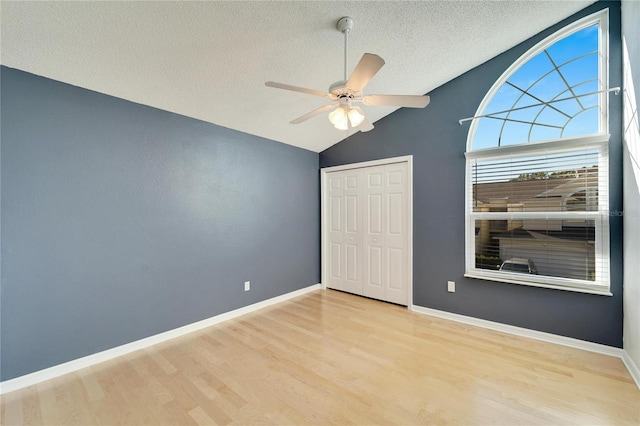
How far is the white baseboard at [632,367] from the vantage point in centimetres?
199

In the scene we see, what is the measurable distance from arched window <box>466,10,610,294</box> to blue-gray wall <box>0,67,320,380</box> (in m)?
2.93

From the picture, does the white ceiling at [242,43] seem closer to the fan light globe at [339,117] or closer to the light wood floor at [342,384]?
the fan light globe at [339,117]

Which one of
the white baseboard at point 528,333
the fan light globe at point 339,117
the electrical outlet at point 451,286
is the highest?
the fan light globe at point 339,117

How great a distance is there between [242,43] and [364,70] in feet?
3.92

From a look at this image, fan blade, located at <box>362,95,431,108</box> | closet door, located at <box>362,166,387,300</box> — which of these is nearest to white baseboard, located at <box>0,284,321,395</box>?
closet door, located at <box>362,166,387,300</box>

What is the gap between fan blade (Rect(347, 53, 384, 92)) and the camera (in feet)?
4.71

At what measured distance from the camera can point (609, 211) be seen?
239cm

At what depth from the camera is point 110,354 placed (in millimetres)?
2402

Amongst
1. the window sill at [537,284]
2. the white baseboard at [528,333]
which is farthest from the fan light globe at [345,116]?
the white baseboard at [528,333]

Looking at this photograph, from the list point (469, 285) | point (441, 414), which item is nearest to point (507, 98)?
point (469, 285)

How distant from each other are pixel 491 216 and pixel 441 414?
2211 mm

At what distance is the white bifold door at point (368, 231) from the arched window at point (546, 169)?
2.84 feet

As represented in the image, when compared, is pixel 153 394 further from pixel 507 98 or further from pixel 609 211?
pixel 507 98

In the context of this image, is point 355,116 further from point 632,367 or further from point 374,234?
point 632,367
